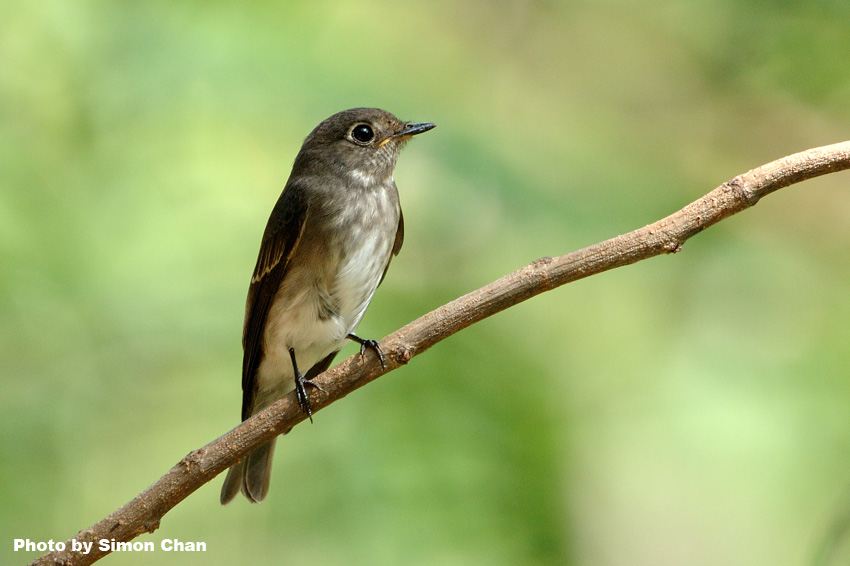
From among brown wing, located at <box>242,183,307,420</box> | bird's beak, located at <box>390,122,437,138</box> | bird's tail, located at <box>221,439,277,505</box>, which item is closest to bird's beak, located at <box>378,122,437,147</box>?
bird's beak, located at <box>390,122,437,138</box>

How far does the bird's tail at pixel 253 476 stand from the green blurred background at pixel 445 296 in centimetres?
25

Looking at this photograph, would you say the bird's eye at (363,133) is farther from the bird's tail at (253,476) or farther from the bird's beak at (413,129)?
the bird's tail at (253,476)

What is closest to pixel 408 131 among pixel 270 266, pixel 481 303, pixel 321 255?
pixel 321 255

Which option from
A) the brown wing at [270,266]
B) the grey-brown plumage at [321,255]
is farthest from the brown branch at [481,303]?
the brown wing at [270,266]

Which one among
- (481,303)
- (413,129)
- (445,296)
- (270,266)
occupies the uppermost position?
(413,129)

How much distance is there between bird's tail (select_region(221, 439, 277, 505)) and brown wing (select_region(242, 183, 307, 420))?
0.19 m

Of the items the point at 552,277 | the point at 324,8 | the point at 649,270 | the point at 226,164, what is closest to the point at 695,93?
the point at 649,270

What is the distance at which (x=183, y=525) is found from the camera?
376 centimetres

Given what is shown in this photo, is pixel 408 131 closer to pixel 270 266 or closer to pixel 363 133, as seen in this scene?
pixel 363 133

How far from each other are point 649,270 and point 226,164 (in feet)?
6.24

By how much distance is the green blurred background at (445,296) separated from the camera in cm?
321

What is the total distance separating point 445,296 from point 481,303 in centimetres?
128

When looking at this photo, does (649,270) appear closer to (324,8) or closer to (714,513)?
(714,513)

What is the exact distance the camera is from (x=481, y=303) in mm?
2195
